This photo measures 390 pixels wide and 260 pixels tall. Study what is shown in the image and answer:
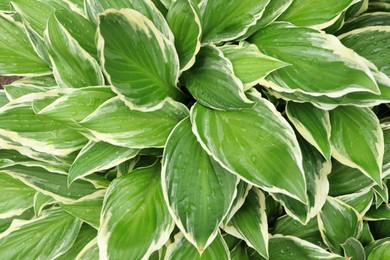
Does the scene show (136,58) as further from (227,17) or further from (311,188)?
(311,188)

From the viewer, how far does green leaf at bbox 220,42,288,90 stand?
2.21 feet

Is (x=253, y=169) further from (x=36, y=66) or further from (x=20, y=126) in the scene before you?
(x=36, y=66)

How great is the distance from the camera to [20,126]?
79 centimetres

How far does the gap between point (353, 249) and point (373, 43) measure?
396 millimetres

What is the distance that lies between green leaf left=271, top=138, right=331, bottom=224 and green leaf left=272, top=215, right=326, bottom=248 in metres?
0.12

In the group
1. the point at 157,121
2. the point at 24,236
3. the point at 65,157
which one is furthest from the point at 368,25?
the point at 24,236

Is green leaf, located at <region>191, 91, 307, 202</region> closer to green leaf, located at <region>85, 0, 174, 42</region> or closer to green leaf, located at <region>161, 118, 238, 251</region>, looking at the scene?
green leaf, located at <region>161, 118, 238, 251</region>

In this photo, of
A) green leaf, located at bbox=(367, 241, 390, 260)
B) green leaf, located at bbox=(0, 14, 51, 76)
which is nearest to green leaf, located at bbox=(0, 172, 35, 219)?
green leaf, located at bbox=(0, 14, 51, 76)

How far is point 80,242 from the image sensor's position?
92cm

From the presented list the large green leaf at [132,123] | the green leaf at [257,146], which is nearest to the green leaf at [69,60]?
the large green leaf at [132,123]

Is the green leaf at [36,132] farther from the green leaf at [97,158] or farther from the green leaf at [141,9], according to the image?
the green leaf at [141,9]

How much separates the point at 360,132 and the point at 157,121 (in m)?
0.36

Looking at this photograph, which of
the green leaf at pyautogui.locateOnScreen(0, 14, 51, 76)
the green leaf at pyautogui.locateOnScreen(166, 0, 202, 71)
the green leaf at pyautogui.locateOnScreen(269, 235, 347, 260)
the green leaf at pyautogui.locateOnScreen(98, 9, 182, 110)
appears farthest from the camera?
the green leaf at pyautogui.locateOnScreen(0, 14, 51, 76)

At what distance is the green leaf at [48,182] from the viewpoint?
2.73 feet
